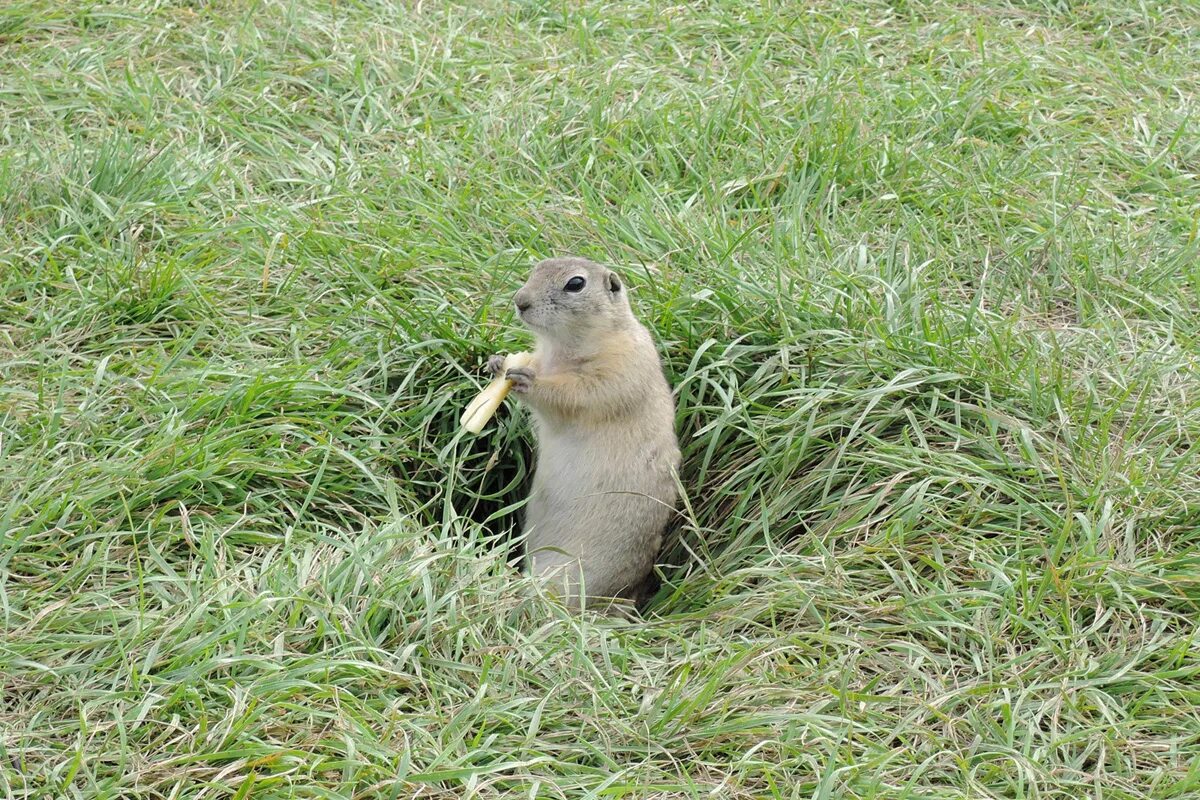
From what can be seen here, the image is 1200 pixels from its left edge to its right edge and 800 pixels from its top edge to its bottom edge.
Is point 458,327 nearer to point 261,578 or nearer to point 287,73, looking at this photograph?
point 261,578

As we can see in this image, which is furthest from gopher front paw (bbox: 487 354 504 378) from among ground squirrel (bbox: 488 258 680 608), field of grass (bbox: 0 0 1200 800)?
field of grass (bbox: 0 0 1200 800)

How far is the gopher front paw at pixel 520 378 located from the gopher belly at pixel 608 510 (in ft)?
0.80

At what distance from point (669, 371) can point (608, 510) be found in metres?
0.67

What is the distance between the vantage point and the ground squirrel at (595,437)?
443cm

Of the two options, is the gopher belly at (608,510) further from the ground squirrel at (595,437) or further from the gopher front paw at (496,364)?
the gopher front paw at (496,364)

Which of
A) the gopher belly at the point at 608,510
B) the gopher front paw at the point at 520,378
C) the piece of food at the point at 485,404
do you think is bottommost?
the gopher belly at the point at 608,510

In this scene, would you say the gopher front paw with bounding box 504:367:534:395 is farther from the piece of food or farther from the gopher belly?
the gopher belly

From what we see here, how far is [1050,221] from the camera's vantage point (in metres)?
5.53

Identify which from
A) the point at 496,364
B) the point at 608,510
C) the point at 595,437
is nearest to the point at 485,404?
the point at 496,364

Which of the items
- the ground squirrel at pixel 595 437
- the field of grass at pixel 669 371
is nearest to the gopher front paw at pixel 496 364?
the ground squirrel at pixel 595 437

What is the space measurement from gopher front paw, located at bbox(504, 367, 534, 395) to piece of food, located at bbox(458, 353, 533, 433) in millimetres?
27

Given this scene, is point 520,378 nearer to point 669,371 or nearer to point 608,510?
point 608,510

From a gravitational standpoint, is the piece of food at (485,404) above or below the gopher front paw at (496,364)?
below

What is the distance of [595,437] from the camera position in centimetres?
454
